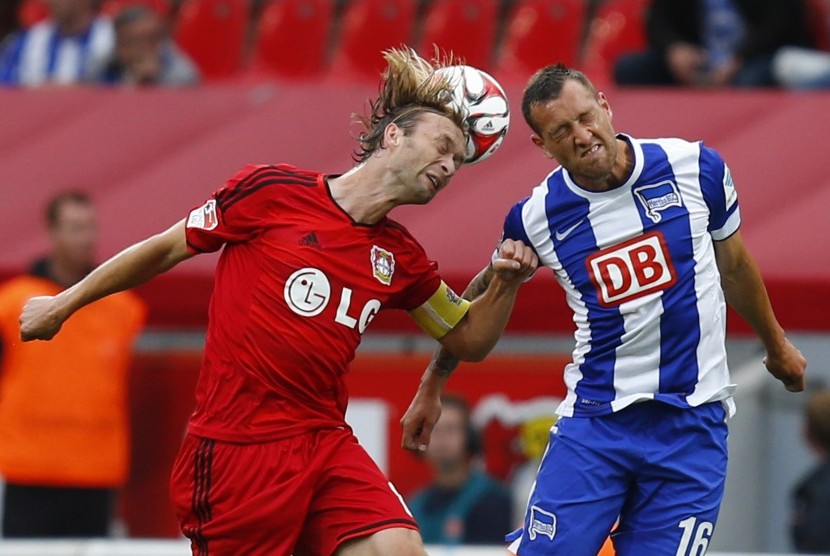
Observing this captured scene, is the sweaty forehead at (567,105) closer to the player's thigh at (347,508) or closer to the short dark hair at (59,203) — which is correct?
the player's thigh at (347,508)

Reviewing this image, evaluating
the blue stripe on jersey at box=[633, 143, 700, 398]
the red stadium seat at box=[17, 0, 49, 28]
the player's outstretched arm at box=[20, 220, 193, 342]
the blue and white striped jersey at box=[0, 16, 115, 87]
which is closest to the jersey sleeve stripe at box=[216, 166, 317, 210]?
the player's outstretched arm at box=[20, 220, 193, 342]

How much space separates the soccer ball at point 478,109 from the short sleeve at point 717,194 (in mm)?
652

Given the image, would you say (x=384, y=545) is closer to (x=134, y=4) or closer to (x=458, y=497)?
(x=458, y=497)

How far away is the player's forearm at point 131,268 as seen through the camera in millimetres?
4973

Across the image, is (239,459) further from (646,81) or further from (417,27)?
(417,27)

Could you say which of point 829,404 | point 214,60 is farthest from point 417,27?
point 829,404

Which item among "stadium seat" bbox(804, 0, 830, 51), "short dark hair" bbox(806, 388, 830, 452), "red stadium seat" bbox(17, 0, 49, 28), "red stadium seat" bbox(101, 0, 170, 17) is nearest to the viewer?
"short dark hair" bbox(806, 388, 830, 452)

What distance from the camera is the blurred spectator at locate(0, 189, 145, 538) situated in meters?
7.58

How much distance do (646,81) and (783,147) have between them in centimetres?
133

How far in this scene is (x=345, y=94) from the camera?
962 cm

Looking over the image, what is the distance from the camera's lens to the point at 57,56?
35.9 feet

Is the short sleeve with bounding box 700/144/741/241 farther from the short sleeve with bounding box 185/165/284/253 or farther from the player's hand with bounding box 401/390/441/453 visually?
the short sleeve with bounding box 185/165/284/253

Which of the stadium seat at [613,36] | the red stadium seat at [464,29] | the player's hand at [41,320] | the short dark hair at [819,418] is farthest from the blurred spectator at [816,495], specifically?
the red stadium seat at [464,29]

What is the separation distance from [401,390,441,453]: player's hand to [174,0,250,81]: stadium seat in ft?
22.1
